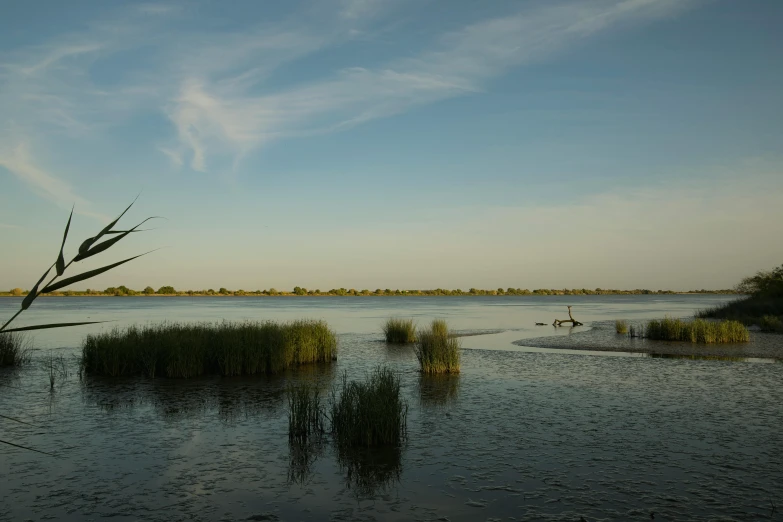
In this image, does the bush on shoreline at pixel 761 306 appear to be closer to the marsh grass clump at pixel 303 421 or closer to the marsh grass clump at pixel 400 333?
the marsh grass clump at pixel 400 333

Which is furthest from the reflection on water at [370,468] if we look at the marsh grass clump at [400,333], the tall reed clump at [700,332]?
the tall reed clump at [700,332]

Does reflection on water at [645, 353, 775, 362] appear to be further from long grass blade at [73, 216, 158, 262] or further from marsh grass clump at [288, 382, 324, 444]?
long grass blade at [73, 216, 158, 262]

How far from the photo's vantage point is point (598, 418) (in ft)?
40.0

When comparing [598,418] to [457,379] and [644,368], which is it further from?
[644,368]

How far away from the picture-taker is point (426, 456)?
31.5 feet

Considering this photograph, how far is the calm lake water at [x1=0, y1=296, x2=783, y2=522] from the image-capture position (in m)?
7.44

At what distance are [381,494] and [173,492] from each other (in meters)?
2.85

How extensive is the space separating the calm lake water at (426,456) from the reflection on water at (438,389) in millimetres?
80

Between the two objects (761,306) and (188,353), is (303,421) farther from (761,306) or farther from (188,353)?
(761,306)

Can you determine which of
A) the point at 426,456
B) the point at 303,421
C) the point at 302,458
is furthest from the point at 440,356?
the point at 302,458

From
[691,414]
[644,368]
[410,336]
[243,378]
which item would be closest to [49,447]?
[243,378]

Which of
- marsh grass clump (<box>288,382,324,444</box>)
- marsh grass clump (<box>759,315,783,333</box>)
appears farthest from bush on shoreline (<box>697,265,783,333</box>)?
marsh grass clump (<box>288,382,324,444</box>)

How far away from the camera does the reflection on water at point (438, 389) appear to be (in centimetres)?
1412

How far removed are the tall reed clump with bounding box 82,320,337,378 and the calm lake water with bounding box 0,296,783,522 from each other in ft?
5.84
